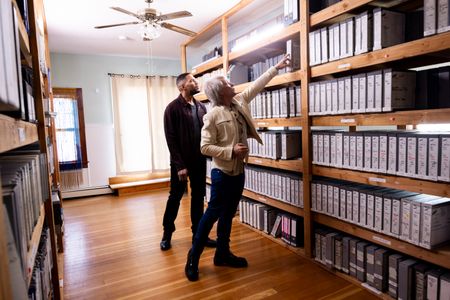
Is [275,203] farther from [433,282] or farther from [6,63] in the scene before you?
[6,63]

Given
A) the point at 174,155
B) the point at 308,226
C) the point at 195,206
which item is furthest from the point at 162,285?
the point at 308,226

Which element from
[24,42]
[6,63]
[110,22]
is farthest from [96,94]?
[6,63]

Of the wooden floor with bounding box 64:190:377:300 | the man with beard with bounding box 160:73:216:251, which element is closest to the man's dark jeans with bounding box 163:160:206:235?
the man with beard with bounding box 160:73:216:251

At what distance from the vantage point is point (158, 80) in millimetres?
5727

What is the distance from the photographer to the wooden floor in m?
2.06

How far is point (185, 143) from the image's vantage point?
8.70ft

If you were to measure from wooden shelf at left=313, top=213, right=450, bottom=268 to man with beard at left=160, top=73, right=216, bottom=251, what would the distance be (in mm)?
1031

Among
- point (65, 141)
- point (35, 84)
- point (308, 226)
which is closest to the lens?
point (35, 84)

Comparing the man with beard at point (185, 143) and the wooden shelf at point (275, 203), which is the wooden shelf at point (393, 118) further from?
the man with beard at point (185, 143)

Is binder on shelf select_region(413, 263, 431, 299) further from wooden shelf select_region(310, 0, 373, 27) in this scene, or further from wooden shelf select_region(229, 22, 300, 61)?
wooden shelf select_region(229, 22, 300, 61)

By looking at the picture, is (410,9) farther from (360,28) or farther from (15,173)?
(15,173)

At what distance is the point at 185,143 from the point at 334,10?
4.97 ft

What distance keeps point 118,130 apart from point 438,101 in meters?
4.79

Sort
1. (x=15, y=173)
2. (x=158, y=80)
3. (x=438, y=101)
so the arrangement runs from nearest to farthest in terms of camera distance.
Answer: (x=15, y=173)
(x=438, y=101)
(x=158, y=80)
